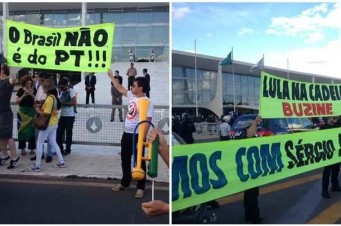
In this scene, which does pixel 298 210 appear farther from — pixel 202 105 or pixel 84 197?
pixel 202 105

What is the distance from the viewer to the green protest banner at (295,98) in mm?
4617

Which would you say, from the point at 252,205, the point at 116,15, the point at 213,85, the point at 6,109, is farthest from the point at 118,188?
the point at 213,85

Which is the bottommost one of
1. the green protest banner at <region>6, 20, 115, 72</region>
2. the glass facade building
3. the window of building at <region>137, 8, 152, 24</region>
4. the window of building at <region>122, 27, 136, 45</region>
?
the green protest banner at <region>6, 20, 115, 72</region>

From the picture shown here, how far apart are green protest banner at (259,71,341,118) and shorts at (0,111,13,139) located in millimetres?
3925

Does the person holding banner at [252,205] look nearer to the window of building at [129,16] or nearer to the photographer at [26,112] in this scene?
the photographer at [26,112]

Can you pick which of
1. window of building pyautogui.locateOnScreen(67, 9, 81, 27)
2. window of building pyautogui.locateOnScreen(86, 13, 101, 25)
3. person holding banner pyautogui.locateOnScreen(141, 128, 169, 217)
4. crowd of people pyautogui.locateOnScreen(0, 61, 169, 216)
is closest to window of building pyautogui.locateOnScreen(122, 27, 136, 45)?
window of building pyautogui.locateOnScreen(86, 13, 101, 25)

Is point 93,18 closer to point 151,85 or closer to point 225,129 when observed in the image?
point 151,85

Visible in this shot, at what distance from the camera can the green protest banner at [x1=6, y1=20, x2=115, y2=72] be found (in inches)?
218

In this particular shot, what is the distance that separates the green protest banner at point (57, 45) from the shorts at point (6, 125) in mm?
868

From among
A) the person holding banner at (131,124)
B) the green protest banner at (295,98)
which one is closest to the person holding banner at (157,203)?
the person holding banner at (131,124)

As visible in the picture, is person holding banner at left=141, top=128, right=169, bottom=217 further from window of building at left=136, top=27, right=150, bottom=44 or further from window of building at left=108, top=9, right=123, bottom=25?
window of building at left=136, top=27, right=150, bottom=44

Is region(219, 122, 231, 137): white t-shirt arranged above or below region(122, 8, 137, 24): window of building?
below

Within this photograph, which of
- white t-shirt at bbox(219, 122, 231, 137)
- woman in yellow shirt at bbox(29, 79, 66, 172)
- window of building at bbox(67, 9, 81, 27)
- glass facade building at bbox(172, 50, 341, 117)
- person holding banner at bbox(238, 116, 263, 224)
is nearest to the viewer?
person holding banner at bbox(238, 116, 263, 224)

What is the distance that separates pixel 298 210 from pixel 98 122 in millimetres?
4221
